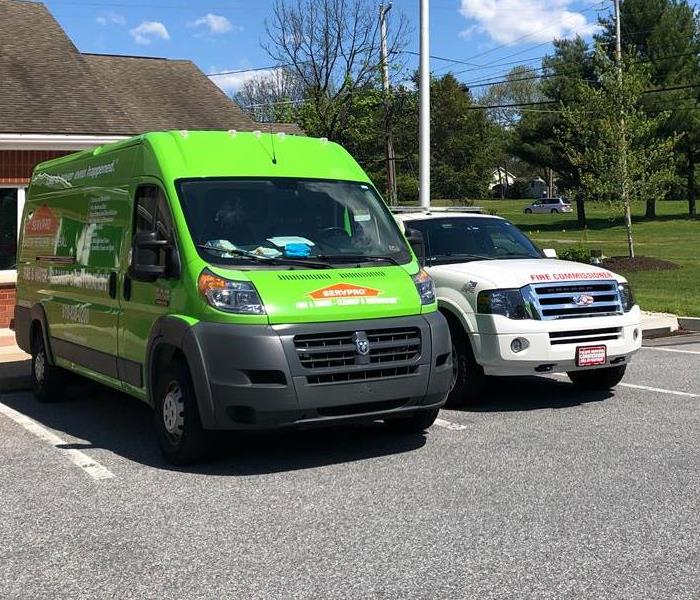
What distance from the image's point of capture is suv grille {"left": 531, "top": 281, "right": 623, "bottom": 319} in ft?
25.9

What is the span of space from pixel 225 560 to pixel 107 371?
132 inches

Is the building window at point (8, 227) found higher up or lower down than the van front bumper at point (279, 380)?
higher up

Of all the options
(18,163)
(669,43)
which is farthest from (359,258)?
(669,43)

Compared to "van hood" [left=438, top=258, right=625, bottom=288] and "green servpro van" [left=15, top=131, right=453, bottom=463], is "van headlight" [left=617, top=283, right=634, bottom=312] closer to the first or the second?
"van hood" [left=438, top=258, right=625, bottom=288]

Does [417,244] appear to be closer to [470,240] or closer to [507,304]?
[507,304]

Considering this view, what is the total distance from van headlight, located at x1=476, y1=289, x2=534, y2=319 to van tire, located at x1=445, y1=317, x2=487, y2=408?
1.32 ft

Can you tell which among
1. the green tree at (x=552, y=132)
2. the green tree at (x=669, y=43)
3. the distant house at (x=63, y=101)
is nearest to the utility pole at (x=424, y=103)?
the distant house at (x=63, y=101)

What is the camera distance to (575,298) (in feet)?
26.2

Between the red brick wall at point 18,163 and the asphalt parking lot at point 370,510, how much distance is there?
696cm

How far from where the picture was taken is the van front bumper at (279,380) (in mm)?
5855

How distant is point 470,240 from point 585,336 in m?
1.87

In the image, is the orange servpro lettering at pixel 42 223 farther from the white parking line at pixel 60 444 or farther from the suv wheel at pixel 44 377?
the white parking line at pixel 60 444

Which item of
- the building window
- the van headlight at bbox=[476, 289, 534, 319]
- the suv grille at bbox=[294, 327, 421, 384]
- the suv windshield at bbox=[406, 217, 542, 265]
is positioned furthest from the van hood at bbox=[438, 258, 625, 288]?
the building window

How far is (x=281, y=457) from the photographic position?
6.62 m
